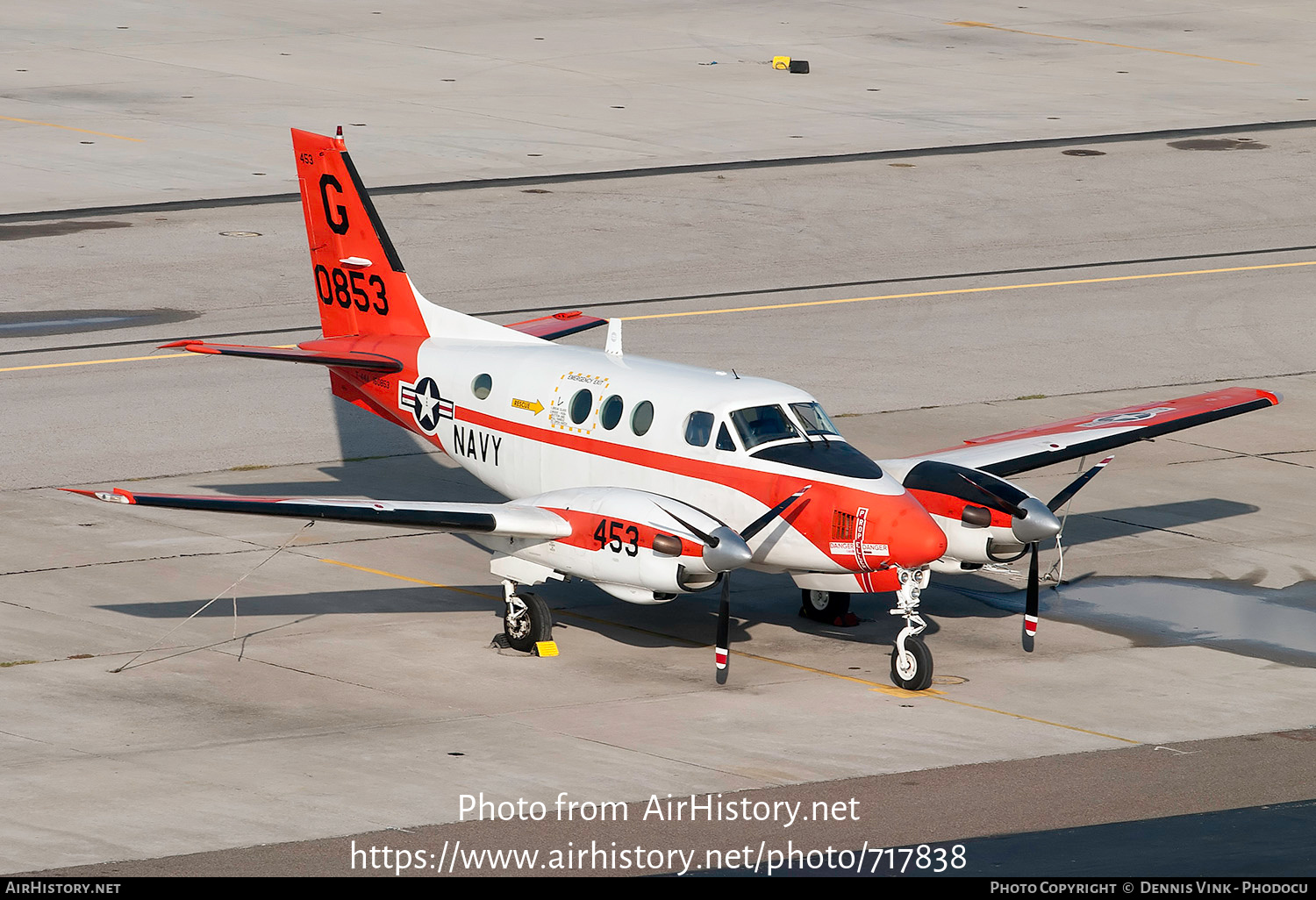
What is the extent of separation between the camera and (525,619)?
69.3ft

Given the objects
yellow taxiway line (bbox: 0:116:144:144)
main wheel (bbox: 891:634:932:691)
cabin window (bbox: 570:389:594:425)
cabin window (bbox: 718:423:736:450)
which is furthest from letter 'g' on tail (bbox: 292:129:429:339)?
yellow taxiway line (bbox: 0:116:144:144)

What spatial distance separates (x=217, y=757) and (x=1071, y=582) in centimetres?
1149

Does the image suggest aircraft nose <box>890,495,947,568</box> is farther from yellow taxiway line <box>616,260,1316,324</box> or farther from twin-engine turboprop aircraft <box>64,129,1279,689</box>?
yellow taxiway line <box>616,260,1316,324</box>

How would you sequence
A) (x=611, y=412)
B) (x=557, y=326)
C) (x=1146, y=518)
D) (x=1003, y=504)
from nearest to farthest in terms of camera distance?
1. (x=1003, y=504)
2. (x=611, y=412)
3. (x=557, y=326)
4. (x=1146, y=518)

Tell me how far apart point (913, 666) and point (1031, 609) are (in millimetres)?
1735

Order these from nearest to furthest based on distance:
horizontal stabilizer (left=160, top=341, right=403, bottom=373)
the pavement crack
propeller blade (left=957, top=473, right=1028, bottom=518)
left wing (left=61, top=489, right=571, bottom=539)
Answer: left wing (left=61, top=489, right=571, bottom=539)
propeller blade (left=957, top=473, right=1028, bottom=518)
horizontal stabilizer (left=160, top=341, right=403, bottom=373)
the pavement crack

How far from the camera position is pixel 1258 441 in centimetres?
3103

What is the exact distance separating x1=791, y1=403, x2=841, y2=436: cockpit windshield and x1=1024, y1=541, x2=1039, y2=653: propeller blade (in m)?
2.60

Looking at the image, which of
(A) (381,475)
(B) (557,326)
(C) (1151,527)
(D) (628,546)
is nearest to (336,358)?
→ (B) (557,326)

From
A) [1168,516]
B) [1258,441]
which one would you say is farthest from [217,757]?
[1258,441]

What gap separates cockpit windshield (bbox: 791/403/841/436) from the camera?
21.1 meters

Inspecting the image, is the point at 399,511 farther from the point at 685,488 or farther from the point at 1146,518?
the point at 1146,518

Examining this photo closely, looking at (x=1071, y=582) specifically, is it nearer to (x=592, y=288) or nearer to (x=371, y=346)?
(x=371, y=346)

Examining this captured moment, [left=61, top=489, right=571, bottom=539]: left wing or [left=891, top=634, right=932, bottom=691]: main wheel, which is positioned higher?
[left=61, top=489, right=571, bottom=539]: left wing
